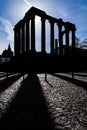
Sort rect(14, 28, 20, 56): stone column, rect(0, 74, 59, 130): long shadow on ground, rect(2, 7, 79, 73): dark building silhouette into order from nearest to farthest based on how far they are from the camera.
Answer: rect(0, 74, 59, 130): long shadow on ground < rect(2, 7, 79, 73): dark building silhouette < rect(14, 28, 20, 56): stone column

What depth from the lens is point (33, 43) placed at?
134ft

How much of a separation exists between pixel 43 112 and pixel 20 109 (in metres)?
0.85

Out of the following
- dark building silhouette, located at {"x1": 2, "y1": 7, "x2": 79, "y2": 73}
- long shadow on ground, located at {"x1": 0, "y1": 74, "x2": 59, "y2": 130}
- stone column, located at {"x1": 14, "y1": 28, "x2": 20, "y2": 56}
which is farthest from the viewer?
stone column, located at {"x1": 14, "y1": 28, "x2": 20, "y2": 56}

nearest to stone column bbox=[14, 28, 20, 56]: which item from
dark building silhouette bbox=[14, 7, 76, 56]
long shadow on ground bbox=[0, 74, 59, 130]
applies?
dark building silhouette bbox=[14, 7, 76, 56]

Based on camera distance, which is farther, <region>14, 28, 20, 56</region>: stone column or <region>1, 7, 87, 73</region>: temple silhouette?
<region>14, 28, 20, 56</region>: stone column

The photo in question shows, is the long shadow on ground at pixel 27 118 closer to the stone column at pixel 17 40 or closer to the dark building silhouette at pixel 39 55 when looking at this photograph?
the dark building silhouette at pixel 39 55

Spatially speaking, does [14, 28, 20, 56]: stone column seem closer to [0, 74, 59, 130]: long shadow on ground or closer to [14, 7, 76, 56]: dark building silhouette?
[14, 7, 76, 56]: dark building silhouette

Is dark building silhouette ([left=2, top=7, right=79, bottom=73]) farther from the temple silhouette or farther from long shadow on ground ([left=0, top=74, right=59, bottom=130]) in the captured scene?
long shadow on ground ([left=0, top=74, right=59, bottom=130])

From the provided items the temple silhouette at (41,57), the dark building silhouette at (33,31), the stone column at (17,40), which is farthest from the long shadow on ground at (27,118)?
the stone column at (17,40)

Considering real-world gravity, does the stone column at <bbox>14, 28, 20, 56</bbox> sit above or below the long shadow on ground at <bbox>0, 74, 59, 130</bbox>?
above

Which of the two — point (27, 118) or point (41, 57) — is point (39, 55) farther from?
point (27, 118)

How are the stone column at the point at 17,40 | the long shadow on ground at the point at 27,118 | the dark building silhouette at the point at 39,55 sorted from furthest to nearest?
the stone column at the point at 17,40 < the dark building silhouette at the point at 39,55 < the long shadow on ground at the point at 27,118

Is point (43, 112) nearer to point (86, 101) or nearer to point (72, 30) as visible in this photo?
point (86, 101)

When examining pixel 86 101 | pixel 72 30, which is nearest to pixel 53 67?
pixel 72 30
